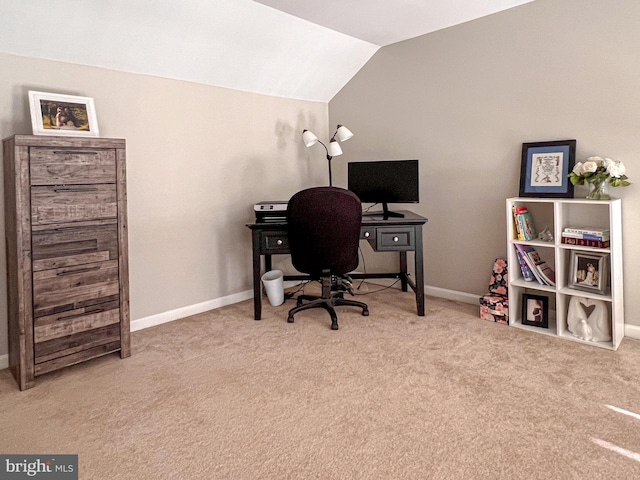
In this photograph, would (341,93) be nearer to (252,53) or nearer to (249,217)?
(252,53)

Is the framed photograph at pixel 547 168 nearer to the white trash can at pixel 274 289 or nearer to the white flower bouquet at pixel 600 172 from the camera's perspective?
the white flower bouquet at pixel 600 172

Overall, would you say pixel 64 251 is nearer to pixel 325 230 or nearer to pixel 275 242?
pixel 275 242

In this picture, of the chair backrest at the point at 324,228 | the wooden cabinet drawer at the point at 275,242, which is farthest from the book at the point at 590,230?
the wooden cabinet drawer at the point at 275,242

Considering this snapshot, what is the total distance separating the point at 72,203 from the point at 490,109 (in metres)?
2.93

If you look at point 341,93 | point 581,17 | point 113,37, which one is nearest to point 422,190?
point 341,93

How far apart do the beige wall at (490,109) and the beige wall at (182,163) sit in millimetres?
882

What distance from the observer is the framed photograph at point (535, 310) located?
9.95 feet

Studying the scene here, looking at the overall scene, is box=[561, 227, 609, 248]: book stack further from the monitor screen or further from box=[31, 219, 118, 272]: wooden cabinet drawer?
box=[31, 219, 118, 272]: wooden cabinet drawer

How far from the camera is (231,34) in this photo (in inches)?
125

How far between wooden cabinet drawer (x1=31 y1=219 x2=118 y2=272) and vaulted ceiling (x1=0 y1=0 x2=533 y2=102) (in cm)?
108

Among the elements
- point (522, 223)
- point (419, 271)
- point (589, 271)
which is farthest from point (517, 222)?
point (419, 271)

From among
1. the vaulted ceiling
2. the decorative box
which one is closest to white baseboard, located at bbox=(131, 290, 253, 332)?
the vaulted ceiling

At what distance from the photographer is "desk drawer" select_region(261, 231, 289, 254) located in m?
3.27

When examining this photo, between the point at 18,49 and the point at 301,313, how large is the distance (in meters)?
2.50
